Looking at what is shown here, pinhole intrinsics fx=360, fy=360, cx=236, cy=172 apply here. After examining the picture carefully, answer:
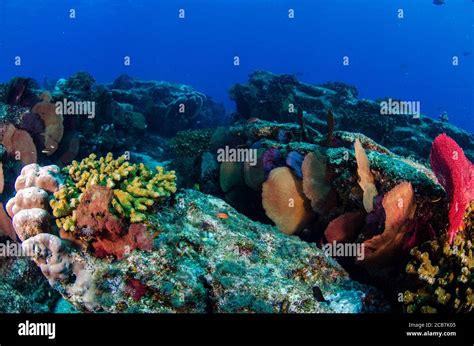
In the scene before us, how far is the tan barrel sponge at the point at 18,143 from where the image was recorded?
21.8 feet

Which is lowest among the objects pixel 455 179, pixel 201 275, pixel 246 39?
pixel 201 275

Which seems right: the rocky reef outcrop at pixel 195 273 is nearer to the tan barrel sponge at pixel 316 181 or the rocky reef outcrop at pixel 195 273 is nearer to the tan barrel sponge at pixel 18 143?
the tan barrel sponge at pixel 316 181

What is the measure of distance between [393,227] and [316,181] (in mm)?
1256

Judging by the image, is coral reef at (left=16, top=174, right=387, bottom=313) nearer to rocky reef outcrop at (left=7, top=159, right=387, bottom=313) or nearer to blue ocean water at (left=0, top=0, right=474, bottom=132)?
rocky reef outcrop at (left=7, top=159, right=387, bottom=313)

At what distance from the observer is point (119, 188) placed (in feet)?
13.4

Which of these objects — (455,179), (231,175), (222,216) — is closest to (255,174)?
(231,175)

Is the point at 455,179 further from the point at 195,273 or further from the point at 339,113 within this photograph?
the point at 339,113

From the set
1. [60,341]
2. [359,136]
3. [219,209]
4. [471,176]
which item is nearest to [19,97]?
[219,209]

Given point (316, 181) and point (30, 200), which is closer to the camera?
point (30, 200)

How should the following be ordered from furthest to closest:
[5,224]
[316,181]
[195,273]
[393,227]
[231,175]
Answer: [231,175] < [316,181] < [5,224] < [393,227] < [195,273]

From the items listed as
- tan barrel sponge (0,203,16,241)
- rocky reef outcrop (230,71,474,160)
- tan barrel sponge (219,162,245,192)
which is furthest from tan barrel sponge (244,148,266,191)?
rocky reef outcrop (230,71,474,160)

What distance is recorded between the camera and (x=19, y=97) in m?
7.47

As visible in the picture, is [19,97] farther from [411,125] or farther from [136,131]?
[411,125]

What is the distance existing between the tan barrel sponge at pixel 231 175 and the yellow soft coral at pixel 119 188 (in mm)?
1812
